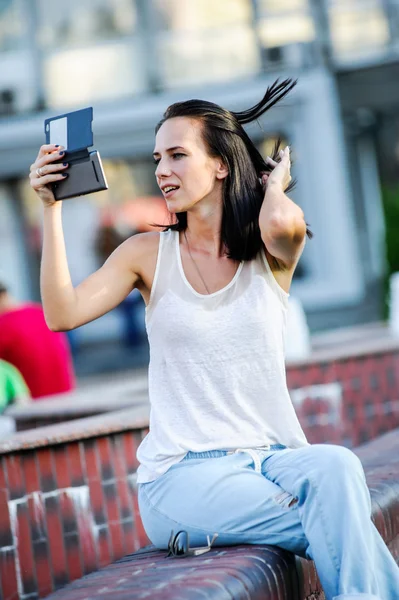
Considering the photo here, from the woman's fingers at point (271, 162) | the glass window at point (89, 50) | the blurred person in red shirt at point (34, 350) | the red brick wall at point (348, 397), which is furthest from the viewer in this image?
the glass window at point (89, 50)

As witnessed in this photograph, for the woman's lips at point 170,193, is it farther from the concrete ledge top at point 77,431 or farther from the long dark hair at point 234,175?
the concrete ledge top at point 77,431

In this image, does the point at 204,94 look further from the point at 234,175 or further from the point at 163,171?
the point at 163,171

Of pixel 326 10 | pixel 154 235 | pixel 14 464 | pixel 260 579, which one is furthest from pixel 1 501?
pixel 326 10

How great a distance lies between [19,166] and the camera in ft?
55.0

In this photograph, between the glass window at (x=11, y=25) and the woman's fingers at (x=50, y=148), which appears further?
the glass window at (x=11, y=25)

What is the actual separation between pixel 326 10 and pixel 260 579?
50.3 ft

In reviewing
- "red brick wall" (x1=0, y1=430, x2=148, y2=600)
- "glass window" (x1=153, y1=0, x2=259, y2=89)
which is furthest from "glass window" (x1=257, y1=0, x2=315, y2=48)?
"red brick wall" (x1=0, y1=430, x2=148, y2=600)

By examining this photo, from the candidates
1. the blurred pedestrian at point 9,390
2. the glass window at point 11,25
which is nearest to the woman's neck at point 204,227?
the blurred pedestrian at point 9,390

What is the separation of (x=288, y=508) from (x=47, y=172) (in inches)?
41.0

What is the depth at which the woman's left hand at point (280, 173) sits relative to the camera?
3189 mm

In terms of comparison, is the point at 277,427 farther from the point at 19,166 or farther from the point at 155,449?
the point at 19,166

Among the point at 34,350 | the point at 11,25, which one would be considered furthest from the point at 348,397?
the point at 11,25

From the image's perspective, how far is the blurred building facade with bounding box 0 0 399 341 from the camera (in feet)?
54.0

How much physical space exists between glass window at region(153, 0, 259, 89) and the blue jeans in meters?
14.6
